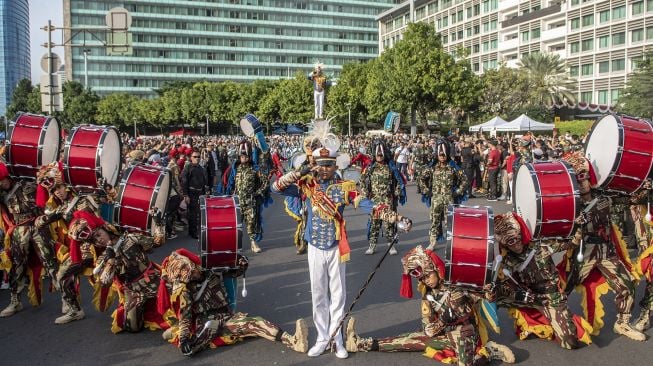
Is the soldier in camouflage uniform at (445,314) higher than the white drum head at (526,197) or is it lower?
lower

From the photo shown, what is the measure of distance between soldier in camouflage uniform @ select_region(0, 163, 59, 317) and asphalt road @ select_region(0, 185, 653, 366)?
1.16 ft

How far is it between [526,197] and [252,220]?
21.2 ft

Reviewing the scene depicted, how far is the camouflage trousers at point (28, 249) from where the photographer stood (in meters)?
7.22

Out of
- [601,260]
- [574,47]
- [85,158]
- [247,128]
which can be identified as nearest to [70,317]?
[85,158]

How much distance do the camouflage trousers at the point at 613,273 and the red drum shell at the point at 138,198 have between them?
15.2 feet

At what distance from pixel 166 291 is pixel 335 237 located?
6.16 ft

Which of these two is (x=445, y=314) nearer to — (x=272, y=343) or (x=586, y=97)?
(x=272, y=343)

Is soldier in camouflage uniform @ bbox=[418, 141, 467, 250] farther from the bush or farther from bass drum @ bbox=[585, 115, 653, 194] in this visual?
the bush

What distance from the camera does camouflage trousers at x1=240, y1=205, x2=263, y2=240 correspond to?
36.7 ft

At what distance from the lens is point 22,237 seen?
7246mm

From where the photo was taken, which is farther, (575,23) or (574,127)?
(575,23)

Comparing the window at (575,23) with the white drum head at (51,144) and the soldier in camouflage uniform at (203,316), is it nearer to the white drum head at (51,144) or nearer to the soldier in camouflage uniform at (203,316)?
the white drum head at (51,144)

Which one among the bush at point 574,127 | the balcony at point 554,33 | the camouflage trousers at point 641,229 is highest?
the balcony at point 554,33

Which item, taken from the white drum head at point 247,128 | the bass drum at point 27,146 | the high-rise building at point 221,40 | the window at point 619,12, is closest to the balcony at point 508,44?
the window at point 619,12
